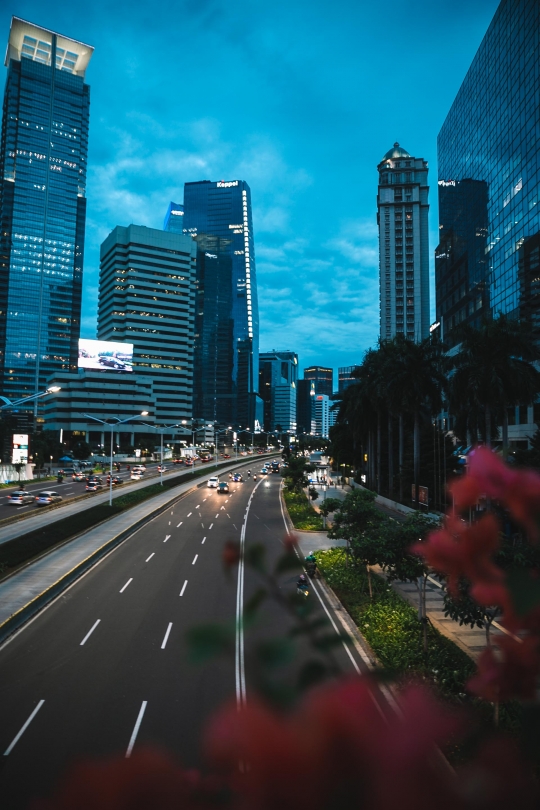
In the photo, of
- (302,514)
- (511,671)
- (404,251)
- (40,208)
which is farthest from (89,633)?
(40,208)

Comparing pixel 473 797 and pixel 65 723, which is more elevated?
pixel 473 797

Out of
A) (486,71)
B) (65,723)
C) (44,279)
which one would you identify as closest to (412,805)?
(65,723)

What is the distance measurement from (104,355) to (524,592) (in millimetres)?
129775

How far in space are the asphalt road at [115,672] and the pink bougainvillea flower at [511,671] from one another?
→ 82 centimetres

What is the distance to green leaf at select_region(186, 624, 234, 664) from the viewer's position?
1.52 metres

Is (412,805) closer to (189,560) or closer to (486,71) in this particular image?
(189,560)

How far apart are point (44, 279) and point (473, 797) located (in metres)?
192

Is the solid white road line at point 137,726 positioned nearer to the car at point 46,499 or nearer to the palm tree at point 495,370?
the palm tree at point 495,370

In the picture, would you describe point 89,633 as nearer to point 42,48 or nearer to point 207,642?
point 207,642

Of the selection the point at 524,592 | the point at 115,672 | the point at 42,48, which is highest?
the point at 42,48

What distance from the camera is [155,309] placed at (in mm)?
153875

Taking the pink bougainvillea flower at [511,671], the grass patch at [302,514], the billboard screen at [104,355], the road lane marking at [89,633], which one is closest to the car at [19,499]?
the grass patch at [302,514]

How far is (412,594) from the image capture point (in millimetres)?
19094

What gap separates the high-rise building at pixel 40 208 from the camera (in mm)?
164625
